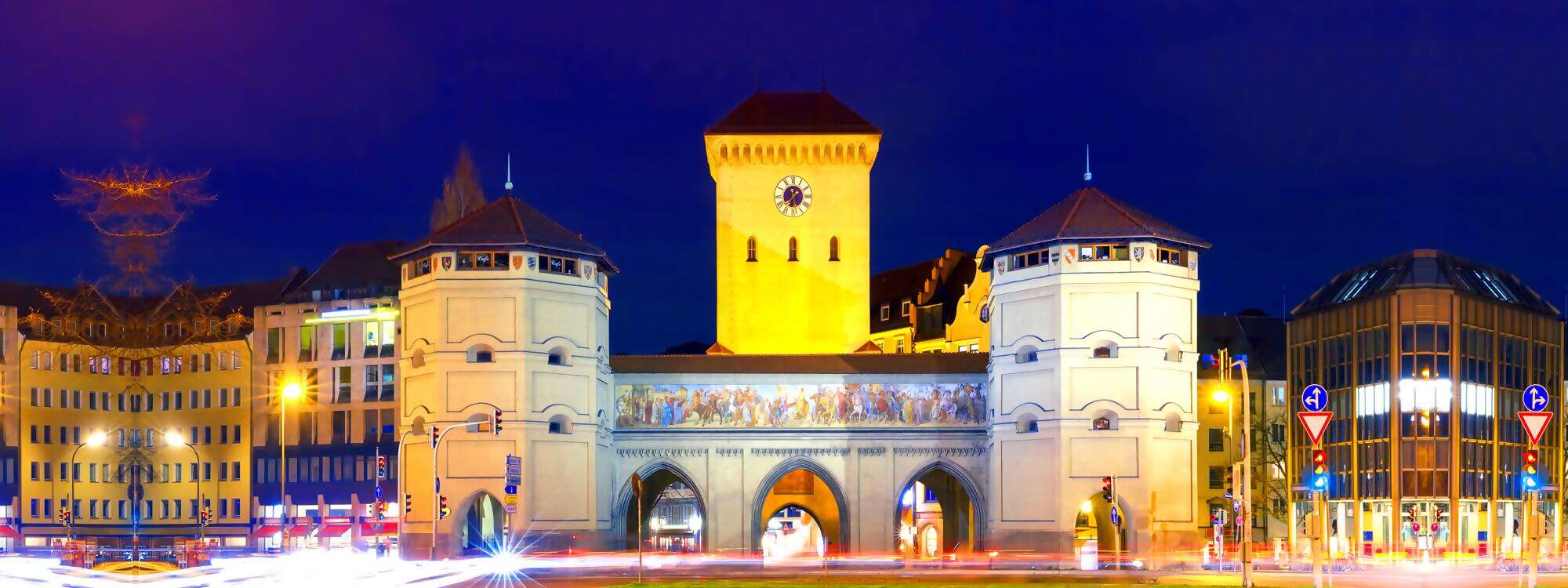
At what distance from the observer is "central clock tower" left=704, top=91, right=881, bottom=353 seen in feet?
405

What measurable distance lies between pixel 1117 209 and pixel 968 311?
3760 cm

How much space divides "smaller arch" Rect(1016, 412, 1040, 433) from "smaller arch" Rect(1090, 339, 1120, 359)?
3738 mm

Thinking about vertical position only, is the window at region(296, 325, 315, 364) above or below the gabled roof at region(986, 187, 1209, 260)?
below

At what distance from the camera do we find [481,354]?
3605 inches

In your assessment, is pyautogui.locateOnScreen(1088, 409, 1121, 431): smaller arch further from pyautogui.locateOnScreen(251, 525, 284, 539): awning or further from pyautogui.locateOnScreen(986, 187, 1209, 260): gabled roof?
pyautogui.locateOnScreen(251, 525, 284, 539): awning

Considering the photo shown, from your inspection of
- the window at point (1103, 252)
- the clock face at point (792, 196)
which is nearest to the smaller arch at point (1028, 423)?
the window at point (1103, 252)

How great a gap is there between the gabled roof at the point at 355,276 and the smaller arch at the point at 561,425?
36.8m

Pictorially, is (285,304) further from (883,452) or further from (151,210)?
(151,210)

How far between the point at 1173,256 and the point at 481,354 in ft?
96.4

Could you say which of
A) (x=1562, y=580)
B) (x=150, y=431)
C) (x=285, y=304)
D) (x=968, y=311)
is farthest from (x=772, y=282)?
(x=1562, y=580)

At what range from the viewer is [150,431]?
13350 cm

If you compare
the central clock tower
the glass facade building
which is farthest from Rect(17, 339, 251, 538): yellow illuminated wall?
the glass facade building

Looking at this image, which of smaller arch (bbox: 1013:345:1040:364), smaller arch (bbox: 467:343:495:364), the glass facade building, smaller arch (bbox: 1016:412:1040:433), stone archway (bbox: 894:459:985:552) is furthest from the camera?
the glass facade building

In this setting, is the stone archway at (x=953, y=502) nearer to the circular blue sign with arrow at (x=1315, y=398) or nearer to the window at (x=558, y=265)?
the window at (x=558, y=265)
